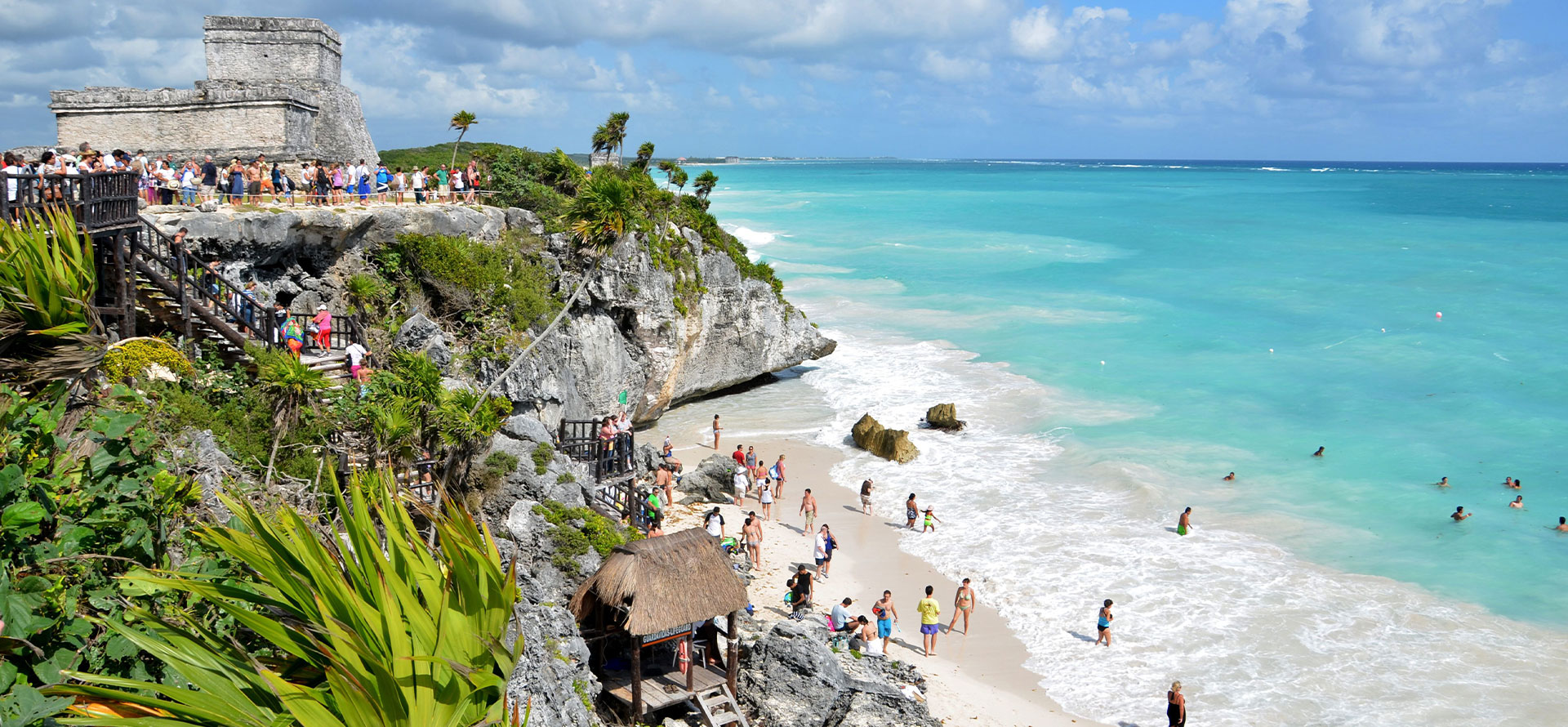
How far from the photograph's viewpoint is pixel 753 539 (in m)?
18.1

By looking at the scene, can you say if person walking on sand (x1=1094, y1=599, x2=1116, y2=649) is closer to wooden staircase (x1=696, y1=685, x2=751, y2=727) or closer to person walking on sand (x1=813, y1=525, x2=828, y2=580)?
person walking on sand (x1=813, y1=525, x2=828, y2=580)

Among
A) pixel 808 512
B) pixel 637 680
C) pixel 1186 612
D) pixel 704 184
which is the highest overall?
pixel 704 184

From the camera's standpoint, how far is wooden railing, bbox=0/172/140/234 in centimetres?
1006

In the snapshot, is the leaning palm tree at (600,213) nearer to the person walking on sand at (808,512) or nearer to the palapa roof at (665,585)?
the person walking on sand at (808,512)

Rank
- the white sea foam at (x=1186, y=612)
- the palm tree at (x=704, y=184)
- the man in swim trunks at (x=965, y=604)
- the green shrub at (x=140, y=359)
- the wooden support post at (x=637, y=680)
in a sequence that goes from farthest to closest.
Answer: the palm tree at (x=704, y=184) < the man in swim trunks at (x=965, y=604) < the white sea foam at (x=1186, y=612) < the green shrub at (x=140, y=359) < the wooden support post at (x=637, y=680)

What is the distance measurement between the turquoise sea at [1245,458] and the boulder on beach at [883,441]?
2.01 ft

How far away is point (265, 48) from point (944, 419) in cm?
2059

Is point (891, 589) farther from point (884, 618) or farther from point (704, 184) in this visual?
point (704, 184)

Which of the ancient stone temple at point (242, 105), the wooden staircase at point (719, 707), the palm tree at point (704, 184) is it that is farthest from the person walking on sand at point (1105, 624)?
the palm tree at point (704, 184)

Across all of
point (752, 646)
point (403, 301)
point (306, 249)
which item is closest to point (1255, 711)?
point (752, 646)

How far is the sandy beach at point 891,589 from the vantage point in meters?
14.1

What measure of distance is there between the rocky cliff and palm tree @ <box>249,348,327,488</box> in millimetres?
5617

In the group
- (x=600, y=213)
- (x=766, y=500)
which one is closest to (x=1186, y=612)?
(x=766, y=500)

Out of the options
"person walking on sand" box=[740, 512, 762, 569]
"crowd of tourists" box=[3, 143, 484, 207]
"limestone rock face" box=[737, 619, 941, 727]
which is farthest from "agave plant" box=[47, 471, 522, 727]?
"crowd of tourists" box=[3, 143, 484, 207]
